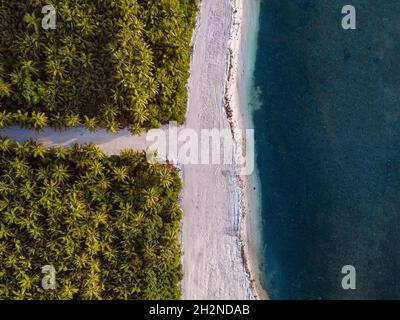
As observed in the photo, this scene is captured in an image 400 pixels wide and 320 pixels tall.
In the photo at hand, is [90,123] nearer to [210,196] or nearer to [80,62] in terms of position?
[80,62]

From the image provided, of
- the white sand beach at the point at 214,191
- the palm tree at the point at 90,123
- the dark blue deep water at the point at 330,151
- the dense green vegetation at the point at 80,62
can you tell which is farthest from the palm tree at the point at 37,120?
the dark blue deep water at the point at 330,151

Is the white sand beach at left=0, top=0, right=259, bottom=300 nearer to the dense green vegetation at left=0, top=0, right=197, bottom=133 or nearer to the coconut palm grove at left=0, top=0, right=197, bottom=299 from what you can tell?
the coconut palm grove at left=0, top=0, right=197, bottom=299

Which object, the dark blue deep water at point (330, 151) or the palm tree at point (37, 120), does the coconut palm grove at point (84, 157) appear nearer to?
the palm tree at point (37, 120)

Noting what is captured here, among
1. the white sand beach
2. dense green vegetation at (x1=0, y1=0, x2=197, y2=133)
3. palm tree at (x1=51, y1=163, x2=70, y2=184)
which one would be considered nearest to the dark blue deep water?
the white sand beach

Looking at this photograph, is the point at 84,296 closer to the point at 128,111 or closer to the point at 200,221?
the point at 200,221

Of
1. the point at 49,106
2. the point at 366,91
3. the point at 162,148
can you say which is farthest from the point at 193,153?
the point at 366,91

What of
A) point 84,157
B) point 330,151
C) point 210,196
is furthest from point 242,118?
point 84,157
